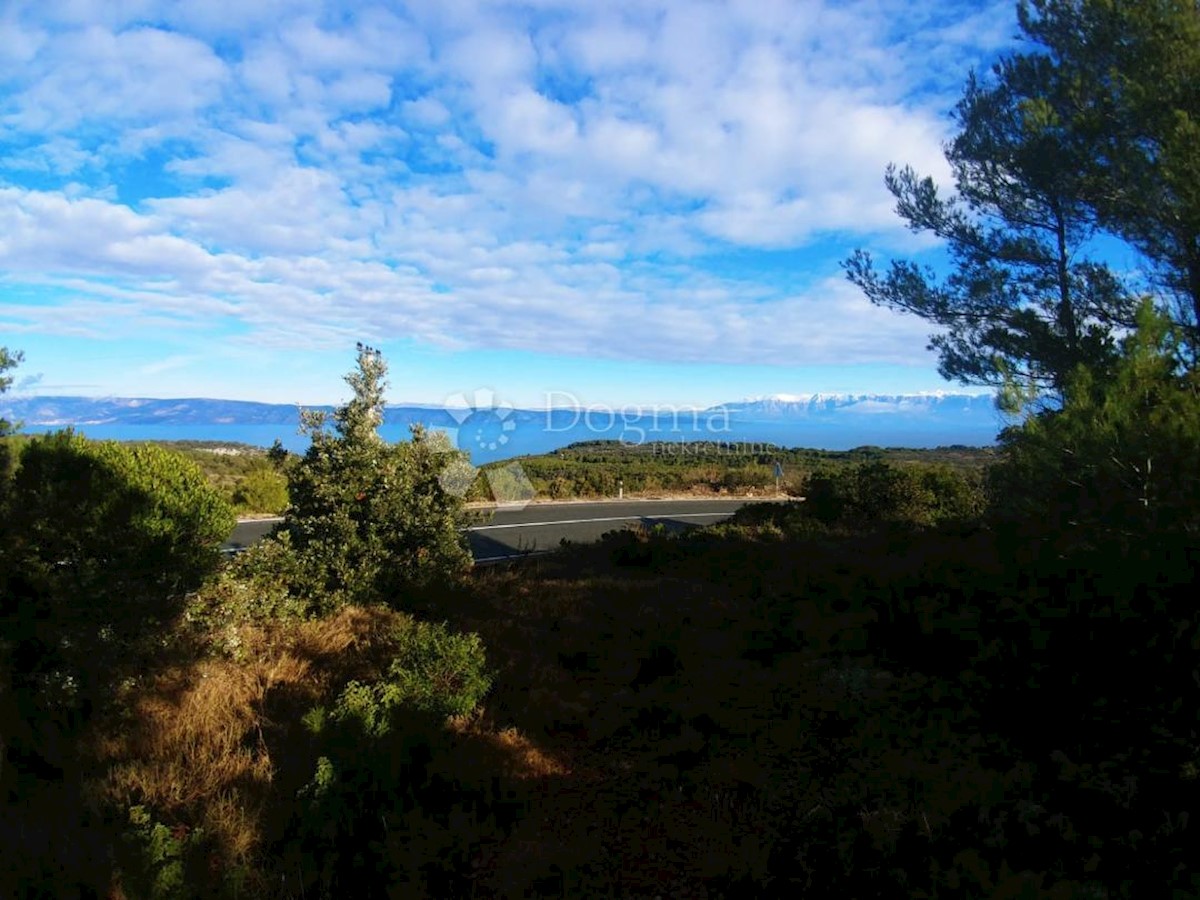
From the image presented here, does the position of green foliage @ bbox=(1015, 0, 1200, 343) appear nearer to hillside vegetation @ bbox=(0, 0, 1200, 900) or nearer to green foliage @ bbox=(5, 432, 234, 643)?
hillside vegetation @ bbox=(0, 0, 1200, 900)

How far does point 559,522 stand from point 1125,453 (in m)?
13.7

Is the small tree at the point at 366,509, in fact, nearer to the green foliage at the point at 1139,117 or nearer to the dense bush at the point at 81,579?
the dense bush at the point at 81,579

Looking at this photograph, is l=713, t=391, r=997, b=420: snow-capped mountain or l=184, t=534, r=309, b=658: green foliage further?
l=713, t=391, r=997, b=420: snow-capped mountain

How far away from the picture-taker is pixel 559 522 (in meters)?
17.3

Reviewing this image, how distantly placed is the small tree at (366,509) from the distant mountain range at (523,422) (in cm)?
36

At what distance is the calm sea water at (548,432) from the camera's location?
852 cm

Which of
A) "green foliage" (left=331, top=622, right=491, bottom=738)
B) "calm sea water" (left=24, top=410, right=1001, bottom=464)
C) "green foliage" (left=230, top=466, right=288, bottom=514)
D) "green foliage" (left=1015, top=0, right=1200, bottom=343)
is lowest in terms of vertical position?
"green foliage" (left=331, top=622, right=491, bottom=738)

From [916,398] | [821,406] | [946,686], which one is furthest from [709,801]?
[916,398]

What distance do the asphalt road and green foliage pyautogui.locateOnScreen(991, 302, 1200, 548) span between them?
267 inches

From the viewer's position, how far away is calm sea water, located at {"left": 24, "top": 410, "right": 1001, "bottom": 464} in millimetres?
8516

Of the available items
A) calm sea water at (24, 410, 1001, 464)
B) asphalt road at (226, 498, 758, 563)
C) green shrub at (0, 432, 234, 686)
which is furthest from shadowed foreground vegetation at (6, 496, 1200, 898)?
asphalt road at (226, 498, 758, 563)

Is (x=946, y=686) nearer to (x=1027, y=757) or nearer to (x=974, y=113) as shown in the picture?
(x=1027, y=757)

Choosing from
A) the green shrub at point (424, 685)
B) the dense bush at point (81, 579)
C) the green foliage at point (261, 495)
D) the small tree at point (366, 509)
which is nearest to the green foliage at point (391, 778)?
the green shrub at point (424, 685)

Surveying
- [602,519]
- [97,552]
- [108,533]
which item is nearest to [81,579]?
[97,552]
